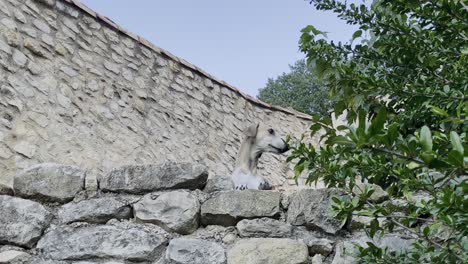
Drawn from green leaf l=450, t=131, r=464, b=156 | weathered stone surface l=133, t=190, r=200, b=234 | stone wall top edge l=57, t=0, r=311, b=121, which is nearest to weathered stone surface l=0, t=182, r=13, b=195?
weathered stone surface l=133, t=190, r=200, b=234

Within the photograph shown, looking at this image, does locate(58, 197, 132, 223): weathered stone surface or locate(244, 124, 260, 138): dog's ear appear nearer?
locate(58, 197, 132, 223): weathered stone surface

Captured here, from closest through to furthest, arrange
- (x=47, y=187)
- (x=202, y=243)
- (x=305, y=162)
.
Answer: (x=305, y=162)
(x=202, y=243)
(x=47, y=187)

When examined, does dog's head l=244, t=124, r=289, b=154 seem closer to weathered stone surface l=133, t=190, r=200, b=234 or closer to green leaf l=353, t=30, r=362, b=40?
weathered stone surface l=133, t=190, r=200, b=234

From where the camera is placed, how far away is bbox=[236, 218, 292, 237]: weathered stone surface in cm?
206

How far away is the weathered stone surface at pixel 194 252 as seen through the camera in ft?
6.66

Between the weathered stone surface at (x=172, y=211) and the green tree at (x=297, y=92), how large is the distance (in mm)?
9667

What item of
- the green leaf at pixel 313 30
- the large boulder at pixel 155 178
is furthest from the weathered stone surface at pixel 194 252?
the green leaf at pixel 313 30

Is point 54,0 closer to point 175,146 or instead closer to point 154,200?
point 175,146

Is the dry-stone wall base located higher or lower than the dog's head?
lower

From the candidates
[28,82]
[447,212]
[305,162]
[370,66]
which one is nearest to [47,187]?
[305,162]

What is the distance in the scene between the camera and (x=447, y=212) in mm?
1113

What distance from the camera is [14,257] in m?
2.09

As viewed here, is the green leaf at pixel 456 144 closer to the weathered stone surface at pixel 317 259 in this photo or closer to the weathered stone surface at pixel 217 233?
the weathered stone surface at pixel 317 259

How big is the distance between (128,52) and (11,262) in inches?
122
